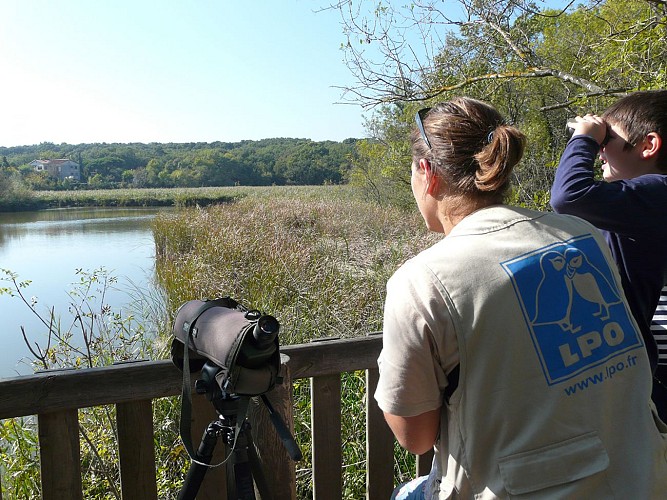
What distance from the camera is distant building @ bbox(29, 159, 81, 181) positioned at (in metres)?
32.5

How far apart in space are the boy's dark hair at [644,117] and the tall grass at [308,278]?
1845 millimetres

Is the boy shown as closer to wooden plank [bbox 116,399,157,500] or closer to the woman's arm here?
the woman's arm

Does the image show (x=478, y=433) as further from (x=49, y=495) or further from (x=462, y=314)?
Answer: (x=49, y=495)

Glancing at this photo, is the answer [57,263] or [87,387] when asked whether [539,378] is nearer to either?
[87,387]

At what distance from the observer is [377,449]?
1779mm

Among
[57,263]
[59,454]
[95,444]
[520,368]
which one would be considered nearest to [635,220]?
[520,368]

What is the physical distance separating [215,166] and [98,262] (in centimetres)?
4036

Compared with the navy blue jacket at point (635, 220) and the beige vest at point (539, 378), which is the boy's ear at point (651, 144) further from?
the beige vest at point (539, 378)

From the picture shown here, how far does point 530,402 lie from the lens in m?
0.88

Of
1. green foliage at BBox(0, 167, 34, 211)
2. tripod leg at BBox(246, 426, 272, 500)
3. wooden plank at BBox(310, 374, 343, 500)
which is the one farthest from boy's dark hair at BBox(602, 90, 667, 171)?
green foliage at BBox(0, 167, 34, 211)

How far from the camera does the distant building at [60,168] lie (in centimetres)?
3253

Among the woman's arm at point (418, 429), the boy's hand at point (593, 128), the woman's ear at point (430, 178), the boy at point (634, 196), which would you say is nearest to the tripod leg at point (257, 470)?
the woman's arm at point (418, 429)

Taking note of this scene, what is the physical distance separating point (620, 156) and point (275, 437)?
45.8 inches

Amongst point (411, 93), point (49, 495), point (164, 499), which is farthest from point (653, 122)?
point (411, 93)
